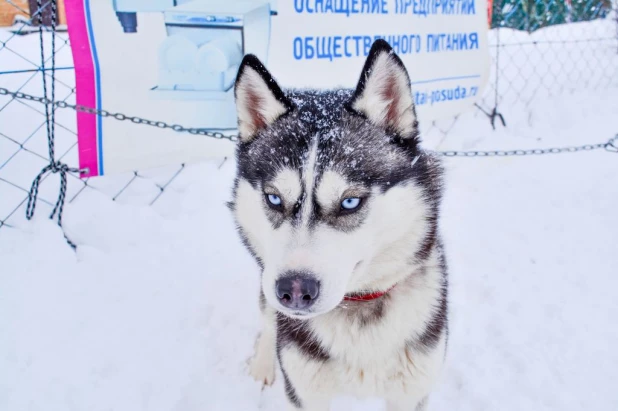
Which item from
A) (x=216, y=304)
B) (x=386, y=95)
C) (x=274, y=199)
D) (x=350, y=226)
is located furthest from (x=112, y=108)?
(x=350, y=226)

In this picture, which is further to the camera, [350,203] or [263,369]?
Answer: [263,369]

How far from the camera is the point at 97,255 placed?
8.96ft

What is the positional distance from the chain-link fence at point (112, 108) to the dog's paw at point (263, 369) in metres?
1.66

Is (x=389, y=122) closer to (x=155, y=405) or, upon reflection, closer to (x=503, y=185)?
(x=155, y=405)

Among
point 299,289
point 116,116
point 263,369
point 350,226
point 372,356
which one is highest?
point 116,116

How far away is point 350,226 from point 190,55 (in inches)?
76.9

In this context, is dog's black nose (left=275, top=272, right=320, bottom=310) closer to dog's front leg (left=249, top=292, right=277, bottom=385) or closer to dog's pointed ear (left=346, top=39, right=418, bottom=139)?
dog's pointed ear (left=346, top=39, right=418, bottom=139)

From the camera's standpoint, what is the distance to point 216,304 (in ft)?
8.57

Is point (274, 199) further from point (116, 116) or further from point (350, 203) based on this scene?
point (116, 116)

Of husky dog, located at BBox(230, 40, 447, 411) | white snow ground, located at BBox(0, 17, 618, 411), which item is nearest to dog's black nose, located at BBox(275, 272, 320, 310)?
husky dog, located at BBox(230, 40, 447, 411)

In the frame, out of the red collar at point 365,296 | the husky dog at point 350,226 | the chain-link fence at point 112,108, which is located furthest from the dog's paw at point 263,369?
the chain-link fence at point 112,108

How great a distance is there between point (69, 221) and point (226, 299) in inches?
47.5

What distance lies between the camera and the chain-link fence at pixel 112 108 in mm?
3002

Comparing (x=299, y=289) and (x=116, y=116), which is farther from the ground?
(x=116, y=116)
